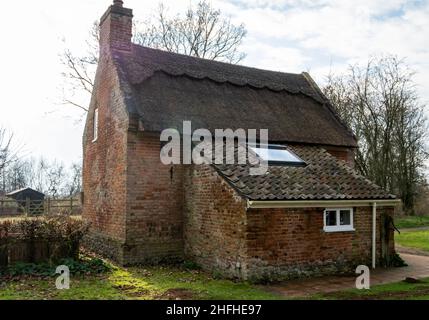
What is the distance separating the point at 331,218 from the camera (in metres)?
12.1

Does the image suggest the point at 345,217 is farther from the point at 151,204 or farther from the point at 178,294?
the point at 151,204

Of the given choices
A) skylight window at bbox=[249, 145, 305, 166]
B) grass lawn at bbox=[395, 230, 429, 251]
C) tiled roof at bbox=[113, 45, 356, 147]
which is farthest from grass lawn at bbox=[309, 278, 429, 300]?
grass lawn at bbox=[395, 230, 429, 251]

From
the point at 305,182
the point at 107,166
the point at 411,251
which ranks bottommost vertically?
the point at 411,251

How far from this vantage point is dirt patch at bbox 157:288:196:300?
29.5 feet

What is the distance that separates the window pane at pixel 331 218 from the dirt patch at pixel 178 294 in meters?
4.79

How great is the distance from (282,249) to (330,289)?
160 centimetres

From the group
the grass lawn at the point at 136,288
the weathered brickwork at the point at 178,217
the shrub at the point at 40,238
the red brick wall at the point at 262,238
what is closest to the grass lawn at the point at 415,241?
the weathered brickwork at the point at 178,217

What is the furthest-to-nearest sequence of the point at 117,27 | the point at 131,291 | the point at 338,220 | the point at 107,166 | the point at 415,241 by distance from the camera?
the point at 415,241
the point at 117,27
the point at 107,166
the point at 338,220
the point at 131,291

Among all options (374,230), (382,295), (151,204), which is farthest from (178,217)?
(382,295)

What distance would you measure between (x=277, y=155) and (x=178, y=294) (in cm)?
637

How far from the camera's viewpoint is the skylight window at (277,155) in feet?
43.9
